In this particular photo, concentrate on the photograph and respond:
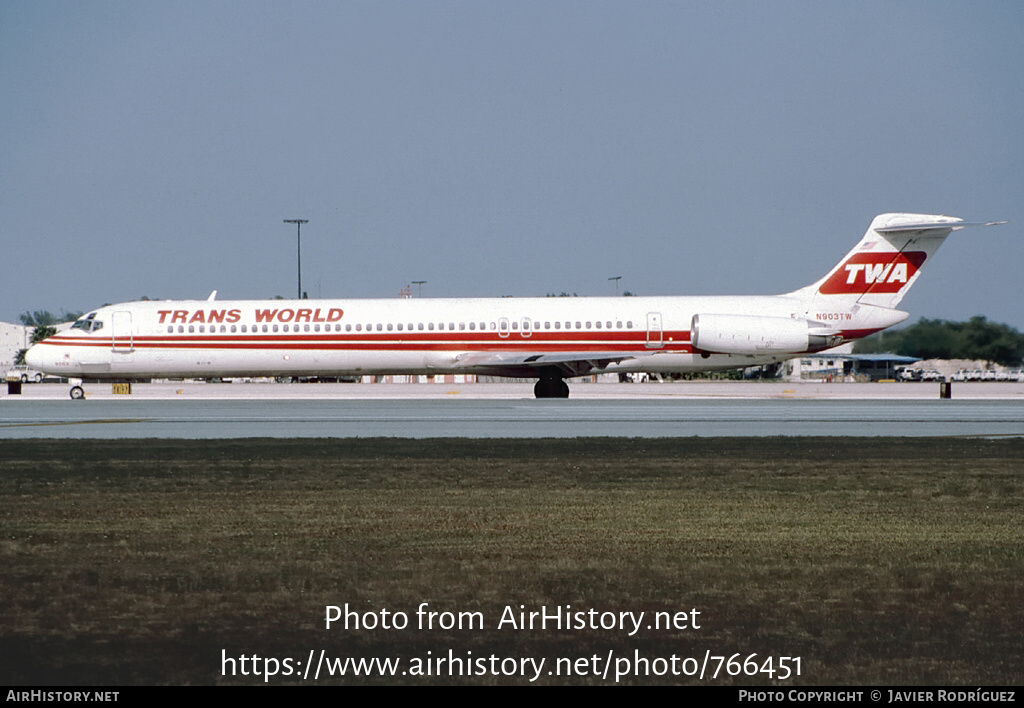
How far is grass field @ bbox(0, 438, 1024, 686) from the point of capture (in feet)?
20.9

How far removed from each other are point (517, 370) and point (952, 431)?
18742 millimetres

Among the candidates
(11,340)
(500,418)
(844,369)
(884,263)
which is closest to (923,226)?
(884,263)

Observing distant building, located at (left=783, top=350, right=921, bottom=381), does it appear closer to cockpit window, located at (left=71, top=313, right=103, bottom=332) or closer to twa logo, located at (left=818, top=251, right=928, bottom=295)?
twa logo, located at (left=818, top=251, right=928, bottom=295)

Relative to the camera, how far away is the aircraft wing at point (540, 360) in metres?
38.6

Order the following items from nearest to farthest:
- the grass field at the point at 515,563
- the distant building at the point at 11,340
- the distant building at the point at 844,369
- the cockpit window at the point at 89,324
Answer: the grass field at the point at 515,563
the cockpit window at the point at 89,324
the distant building at the point at 844,369
the distant building at the point at 11,340

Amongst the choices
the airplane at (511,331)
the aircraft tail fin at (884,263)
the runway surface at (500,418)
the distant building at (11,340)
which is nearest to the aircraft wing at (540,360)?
the airplane at (511,331)

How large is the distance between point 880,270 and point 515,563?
33.4 meters

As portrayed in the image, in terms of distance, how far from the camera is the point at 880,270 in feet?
129

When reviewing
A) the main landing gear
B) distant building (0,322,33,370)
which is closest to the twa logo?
the main landing gear

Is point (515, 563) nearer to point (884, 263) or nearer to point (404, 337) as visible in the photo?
point (404, 337)

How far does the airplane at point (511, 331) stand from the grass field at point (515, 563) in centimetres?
2280

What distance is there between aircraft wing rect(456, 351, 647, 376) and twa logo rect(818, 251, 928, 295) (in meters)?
7.96

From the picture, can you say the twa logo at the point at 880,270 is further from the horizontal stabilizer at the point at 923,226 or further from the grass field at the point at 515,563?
the grass field at the point at 515,563

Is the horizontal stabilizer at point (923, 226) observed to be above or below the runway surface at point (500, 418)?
above
